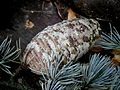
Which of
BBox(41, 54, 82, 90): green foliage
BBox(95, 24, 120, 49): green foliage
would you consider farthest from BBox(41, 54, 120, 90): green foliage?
BBox(95, 24, 120, 49): green foliage

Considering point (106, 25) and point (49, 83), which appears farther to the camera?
point (106, 25)

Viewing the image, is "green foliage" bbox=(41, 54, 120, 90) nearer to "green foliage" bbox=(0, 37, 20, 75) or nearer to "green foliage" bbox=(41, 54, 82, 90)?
"green foliage" bbox=(41, 54, 82, 90)

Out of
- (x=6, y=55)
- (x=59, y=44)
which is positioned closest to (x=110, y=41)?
(x=59, y=44)

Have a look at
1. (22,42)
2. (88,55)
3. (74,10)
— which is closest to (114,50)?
(88,55)

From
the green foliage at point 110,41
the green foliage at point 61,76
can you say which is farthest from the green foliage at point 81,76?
the green foliage at point 110,41

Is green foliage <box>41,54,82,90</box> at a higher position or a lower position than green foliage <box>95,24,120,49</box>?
lower

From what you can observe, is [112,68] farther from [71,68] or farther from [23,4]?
[23,4]
